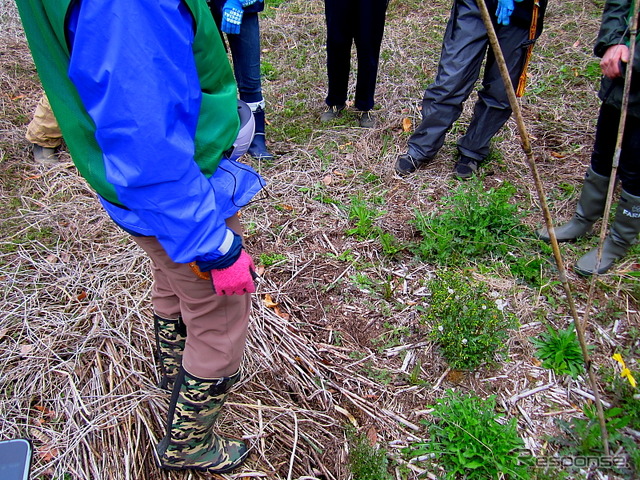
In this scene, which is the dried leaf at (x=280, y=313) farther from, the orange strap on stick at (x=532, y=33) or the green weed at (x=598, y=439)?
the orange strap on stick at (x=532, y=33)

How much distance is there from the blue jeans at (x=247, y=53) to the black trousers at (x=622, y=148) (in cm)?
253

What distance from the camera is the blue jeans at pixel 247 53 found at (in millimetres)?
3385

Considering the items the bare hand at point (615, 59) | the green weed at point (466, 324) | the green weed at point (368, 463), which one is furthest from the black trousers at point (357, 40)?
the green weed at point (368, 463)

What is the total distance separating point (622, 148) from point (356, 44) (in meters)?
2.33

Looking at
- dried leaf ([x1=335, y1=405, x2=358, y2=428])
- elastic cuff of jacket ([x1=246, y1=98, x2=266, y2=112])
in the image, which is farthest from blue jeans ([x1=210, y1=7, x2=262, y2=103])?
dried leaf ([x1=335, y1=405, x2=358, y2=428])

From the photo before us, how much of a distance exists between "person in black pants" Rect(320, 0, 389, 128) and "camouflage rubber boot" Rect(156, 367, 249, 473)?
313cm

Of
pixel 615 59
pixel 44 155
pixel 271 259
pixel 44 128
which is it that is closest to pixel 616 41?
pixel 615 59

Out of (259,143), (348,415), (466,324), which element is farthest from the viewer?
(259,143)

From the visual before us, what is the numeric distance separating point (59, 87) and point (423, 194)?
109 inches

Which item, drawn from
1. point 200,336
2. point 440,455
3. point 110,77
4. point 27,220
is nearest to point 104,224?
point 27,220

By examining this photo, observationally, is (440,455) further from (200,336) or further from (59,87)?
(59,87)

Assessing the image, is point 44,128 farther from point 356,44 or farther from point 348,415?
point 348,415

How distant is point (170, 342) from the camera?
204 centimetres
